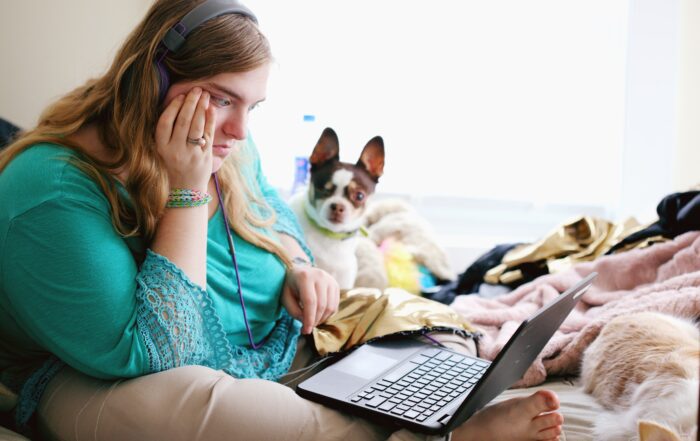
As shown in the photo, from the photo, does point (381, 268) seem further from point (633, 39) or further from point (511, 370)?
point (633, 39)

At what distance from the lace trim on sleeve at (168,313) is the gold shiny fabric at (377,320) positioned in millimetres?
310

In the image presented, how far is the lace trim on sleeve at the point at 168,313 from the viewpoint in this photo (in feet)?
3.06

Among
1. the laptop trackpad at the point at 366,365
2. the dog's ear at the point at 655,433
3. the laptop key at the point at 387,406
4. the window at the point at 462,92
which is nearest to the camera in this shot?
the dog's ear at the point at 655,433

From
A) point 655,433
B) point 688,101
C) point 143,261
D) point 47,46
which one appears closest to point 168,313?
point 143,261

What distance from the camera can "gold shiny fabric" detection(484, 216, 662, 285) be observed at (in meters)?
1.88

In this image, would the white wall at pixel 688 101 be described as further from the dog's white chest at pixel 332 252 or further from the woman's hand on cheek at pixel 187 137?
the woman's hand on cheek at pixel 187 137

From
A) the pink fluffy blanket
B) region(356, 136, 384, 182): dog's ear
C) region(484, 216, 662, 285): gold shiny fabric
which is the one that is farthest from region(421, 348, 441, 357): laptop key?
region(484, 216, 662, 285): gold shiny fabric

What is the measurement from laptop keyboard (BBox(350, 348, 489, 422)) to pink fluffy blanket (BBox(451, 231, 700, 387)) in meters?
0.18

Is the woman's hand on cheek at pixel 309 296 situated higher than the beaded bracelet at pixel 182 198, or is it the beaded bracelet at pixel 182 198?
the beaded bracelet at pixel 182 198

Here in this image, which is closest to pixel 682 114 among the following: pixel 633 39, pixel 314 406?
pixel 633 39

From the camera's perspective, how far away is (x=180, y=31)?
0.98 meters

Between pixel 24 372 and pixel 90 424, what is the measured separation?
21 cm

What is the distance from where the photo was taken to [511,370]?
950 millimetres

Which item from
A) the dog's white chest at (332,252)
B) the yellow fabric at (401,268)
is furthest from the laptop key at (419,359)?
the yellow fabric at (401,268)
